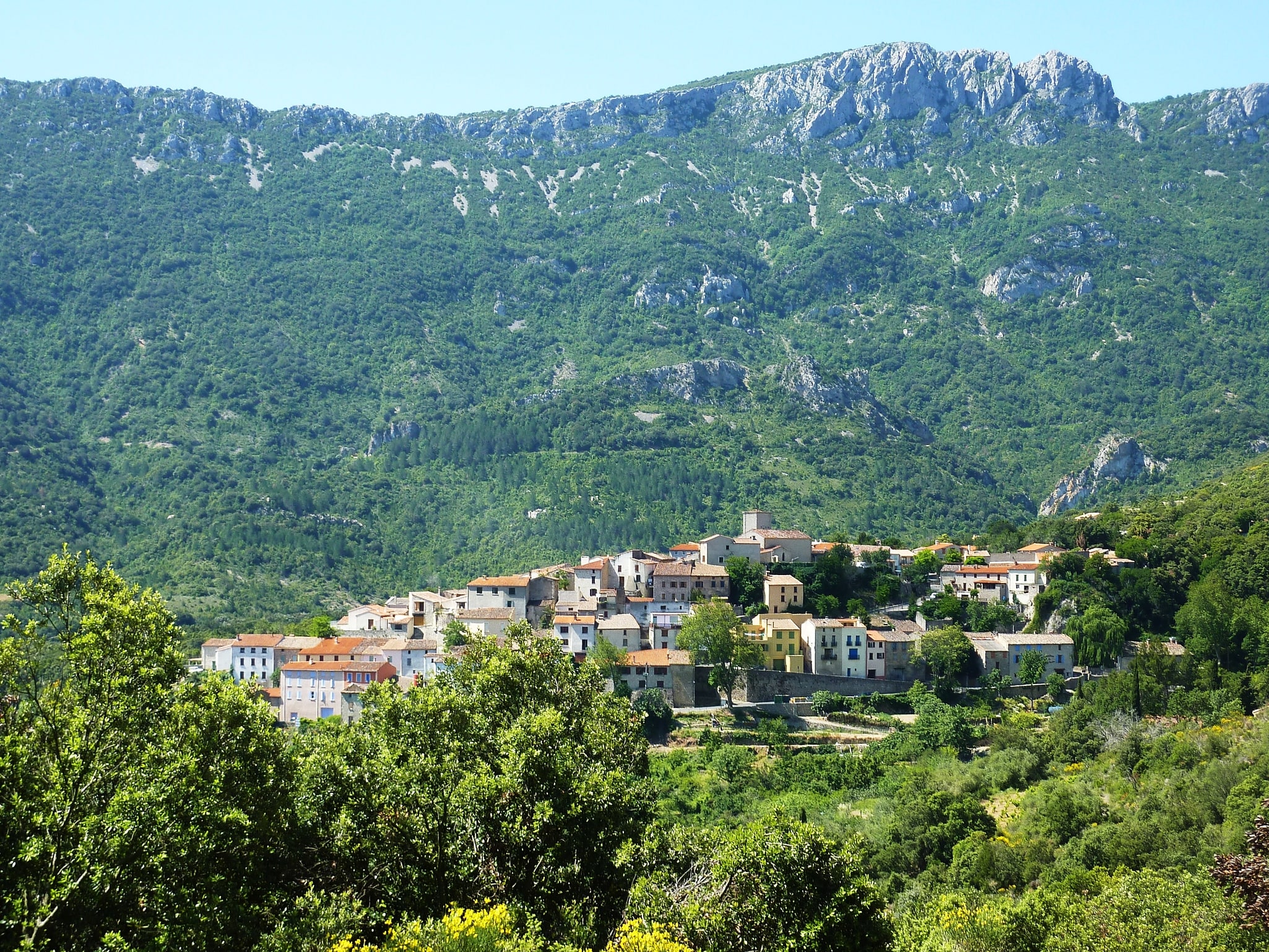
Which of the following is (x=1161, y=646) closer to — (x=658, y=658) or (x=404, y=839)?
(x=658, y=658)

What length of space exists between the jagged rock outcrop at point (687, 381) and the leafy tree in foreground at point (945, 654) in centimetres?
9361

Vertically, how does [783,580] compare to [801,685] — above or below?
above

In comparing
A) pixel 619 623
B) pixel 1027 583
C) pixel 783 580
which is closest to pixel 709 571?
pixel 783 580

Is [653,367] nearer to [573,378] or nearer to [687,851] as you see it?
[573,378]

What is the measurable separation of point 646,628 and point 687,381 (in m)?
93.4

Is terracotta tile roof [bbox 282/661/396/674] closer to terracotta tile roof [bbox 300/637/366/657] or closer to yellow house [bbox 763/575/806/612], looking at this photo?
terracotta tile roof [bbox 300/637/366/657]

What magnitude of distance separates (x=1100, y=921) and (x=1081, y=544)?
181 feet

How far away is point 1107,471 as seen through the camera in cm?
14888

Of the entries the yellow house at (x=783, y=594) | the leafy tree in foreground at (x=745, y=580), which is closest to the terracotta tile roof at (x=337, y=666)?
the leafy tree in foreground at (x=745, y=580)

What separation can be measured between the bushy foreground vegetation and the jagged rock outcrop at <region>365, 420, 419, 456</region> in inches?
4637

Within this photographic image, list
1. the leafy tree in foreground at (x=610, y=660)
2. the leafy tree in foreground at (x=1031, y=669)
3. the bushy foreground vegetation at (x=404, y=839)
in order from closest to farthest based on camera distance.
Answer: the bushy foreground vegetation at (x=404, y=839) → the leafy tree in foreground at (x=610, y=660) → the leafy tree in foreground at (x=1031, y=669)

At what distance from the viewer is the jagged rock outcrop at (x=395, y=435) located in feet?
490

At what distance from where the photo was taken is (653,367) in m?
168

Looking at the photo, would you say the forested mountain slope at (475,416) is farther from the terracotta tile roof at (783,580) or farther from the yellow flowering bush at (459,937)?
the yellow flowering bush at (459,937)
